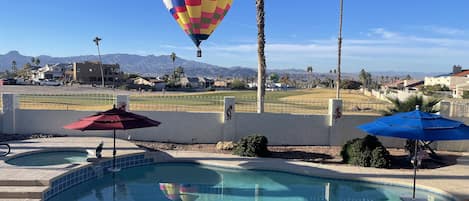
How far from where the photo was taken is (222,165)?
1438 cm

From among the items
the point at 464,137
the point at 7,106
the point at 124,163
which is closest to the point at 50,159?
the point at 124,163

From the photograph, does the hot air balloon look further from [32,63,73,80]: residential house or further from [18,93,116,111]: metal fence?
[32,63,73,80]: residential house

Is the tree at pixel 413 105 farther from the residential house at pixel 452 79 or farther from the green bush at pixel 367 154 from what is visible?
the residential house at pixel 452 79

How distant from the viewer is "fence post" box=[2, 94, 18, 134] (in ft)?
59.6

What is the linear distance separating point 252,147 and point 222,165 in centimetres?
192

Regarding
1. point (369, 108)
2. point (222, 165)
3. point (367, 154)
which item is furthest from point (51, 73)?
point (367, 154)

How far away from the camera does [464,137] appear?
10234mm

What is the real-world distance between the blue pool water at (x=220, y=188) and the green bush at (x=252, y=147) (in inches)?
74.5

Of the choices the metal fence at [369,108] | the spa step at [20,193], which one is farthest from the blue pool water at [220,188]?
the metal fence at [369,108]

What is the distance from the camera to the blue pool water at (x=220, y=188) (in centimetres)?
1125

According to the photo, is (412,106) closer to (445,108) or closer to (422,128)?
(445,108)

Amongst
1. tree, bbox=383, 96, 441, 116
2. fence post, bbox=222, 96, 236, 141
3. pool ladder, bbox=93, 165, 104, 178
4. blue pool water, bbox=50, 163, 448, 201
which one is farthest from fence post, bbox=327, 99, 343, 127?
pool ladder, bbox=93, 165, 104, 178

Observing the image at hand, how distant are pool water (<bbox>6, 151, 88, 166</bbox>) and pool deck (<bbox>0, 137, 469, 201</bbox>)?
322 mm

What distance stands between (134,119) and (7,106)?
30.2ft
